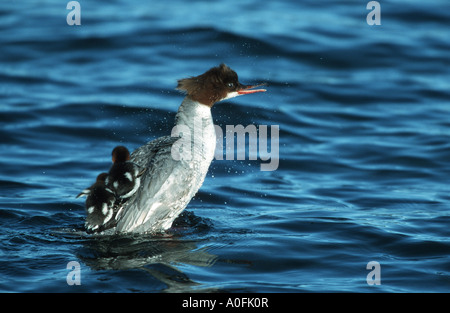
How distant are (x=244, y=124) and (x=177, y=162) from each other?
14.3 feet

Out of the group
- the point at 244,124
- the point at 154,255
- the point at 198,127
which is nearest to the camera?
the point at 154,255

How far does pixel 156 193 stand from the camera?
20.0 ft

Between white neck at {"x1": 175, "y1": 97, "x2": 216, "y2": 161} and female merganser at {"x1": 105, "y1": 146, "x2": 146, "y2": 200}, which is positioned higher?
white neck at {"x1": 175, "y1": 97, "x2": 216, "y2": 161}

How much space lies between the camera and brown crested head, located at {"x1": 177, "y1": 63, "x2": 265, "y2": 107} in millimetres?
6637

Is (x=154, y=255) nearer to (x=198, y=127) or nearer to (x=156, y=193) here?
(x=156, y=193)

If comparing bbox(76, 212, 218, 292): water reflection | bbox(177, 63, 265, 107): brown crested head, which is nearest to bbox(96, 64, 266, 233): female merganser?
bbox(177, 63, 265, 107): brown crested head

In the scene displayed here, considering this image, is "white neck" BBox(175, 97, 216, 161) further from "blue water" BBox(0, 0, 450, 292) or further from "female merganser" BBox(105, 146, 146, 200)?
"blue water" BBox(0, 0, 450, 292)

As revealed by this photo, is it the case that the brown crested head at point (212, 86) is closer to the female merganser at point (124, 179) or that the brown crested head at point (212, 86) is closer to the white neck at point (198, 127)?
the white neck at point (198, 127)

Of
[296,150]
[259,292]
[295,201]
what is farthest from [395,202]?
[259,292]

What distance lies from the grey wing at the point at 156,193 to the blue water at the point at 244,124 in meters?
0.16

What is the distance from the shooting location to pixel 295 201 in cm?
778

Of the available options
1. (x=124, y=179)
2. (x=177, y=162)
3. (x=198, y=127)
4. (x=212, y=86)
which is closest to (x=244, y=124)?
(x=212, y=86)

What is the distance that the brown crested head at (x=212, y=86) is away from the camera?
6637mm

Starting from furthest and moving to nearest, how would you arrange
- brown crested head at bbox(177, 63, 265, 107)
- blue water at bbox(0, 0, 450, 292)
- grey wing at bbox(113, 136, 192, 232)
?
brown crested head at bbox(177, 63, 265, 107) → grey wing at bbox(113, 136, 192, 232) → blue water at bbox(0, 0, 450, 292)
